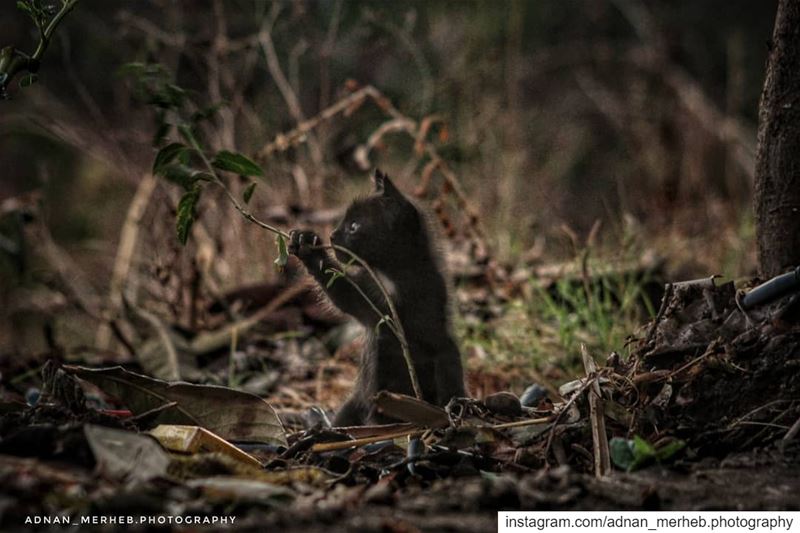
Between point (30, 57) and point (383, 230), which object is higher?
point (30, 57)

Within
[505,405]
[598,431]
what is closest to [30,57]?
[505,405]

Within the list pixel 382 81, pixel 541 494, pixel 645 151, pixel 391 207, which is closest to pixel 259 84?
pixel 382 81

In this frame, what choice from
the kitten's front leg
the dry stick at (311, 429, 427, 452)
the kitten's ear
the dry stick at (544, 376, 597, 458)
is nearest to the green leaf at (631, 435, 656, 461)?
the dry stick at (544, 376, 597, 458)

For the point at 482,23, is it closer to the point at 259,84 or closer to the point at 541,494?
the point at 259,84

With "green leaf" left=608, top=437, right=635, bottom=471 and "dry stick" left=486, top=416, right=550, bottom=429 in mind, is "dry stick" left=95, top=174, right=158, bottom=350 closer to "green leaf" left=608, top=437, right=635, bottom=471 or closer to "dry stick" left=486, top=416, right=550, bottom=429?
"dry stick" left=486, top=416, right=550, bottom=429

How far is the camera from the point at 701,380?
2502 mm

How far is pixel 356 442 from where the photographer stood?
99.8 inches

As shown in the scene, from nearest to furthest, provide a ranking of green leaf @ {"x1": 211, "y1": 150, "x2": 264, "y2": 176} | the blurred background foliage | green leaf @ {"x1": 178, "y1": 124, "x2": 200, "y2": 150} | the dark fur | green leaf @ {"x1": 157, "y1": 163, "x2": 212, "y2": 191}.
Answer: green leaf @ {"x1": 157, "y1": 163, "x2": 212, "y2": 191}, green leaf @ {"x1": 211, "y1": 150, "x2": 264, "y2": 176}, green leaf @ {"x1": 178, "y1": 124, "x2": 200, "y2": 150}, the dark fur, the blurred background foliage

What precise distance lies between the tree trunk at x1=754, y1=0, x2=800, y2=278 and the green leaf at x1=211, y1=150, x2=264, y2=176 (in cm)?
150

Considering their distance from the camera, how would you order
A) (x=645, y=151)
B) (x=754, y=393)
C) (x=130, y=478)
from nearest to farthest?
(x=130, y=478) → (x=754, y=393) → (x=645, y=151)

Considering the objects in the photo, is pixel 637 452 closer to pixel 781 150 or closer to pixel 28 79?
pixel 781 150

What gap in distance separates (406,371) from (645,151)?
618 cm

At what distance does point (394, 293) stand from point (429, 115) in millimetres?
2733

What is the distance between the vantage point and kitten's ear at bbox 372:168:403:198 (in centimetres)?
327
